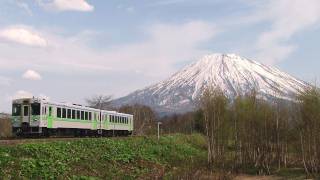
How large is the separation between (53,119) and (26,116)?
6.92 feet

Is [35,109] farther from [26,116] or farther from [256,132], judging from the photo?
[256,132]

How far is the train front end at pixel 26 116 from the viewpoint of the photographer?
3406cm

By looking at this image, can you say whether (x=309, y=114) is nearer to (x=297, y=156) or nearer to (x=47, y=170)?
(x=297, y=156)

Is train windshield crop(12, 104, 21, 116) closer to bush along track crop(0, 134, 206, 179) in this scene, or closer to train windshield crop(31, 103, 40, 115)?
train windshield crop(31, 103, 40, 115)

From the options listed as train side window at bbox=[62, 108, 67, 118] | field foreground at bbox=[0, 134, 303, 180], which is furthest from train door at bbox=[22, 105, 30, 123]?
field foreground at bbox=[0, 134, 303, 180]

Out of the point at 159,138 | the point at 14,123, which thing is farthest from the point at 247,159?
the point at 14,123

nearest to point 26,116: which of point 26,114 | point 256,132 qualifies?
point 26,114

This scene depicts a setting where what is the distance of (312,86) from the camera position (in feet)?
128

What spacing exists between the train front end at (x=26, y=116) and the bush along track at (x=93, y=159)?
4.72 m

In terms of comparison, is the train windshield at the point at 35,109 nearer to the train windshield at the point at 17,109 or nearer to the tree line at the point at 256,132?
the train windshield at the point at 17,109

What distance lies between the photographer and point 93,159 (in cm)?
2744

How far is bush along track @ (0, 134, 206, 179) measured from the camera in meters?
→ 21.7

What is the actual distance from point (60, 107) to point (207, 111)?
12936 mm

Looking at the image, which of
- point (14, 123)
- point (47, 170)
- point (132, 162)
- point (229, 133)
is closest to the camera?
point (47, 170)
